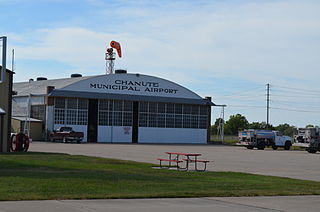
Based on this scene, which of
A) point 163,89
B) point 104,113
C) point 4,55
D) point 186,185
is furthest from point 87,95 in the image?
point 186,185

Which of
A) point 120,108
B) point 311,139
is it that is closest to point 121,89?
point 120,108

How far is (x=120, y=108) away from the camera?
77.4 m

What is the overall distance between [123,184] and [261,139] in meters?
47.8

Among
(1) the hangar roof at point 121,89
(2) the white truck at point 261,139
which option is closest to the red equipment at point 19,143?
(2) the white truck at point 261,139

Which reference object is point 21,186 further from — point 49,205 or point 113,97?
point 113,97

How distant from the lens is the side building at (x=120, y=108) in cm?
7394

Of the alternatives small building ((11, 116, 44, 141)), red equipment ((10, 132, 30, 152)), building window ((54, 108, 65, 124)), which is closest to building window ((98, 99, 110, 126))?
building window ((54, 108, 65, 124))

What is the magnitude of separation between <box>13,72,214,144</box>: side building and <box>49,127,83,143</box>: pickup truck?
3.83 metres

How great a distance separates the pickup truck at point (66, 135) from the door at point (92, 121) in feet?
19.1

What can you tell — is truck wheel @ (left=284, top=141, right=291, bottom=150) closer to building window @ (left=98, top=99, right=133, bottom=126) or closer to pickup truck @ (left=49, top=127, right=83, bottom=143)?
building window @ (left=98, top=99, right=133, bottom=126)

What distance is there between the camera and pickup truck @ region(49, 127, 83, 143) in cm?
6756

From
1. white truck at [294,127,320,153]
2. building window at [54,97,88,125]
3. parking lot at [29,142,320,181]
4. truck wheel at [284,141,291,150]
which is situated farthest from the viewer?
building window at [54,97,88,125]

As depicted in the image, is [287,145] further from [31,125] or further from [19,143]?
[19,143]

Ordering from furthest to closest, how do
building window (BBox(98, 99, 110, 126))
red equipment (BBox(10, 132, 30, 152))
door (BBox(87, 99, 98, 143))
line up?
building window (BBox(98, 99, 110, 126)) < door (BBox(87, 99, 98, 143)) < red equipment (BBox(10, 132, 30, 152))
